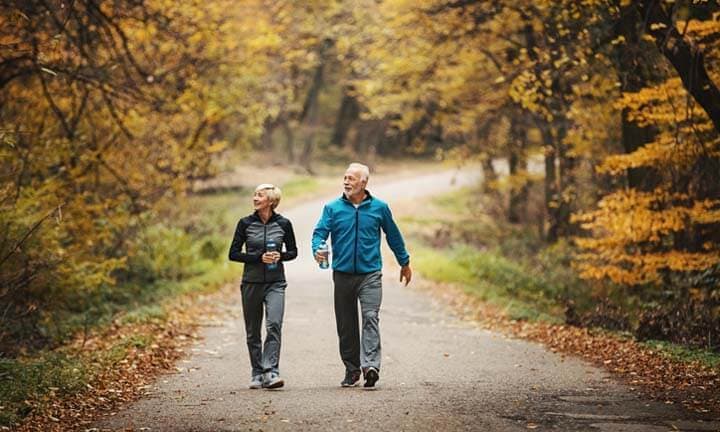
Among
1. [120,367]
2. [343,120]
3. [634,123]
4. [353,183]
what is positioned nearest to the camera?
[353,183]

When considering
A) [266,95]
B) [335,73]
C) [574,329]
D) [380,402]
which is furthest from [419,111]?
[335,73]

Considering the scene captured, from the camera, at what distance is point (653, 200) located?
14773 mm

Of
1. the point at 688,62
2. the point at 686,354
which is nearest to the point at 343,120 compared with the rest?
the point at 688,62

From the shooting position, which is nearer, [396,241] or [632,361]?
[396,241]

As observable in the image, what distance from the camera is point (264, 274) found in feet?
28.5

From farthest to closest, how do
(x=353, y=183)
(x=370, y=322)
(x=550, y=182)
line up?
(x=550, y=182) < (x=370, y=322) < (x=353, y=183)

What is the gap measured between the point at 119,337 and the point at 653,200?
8.78 metres

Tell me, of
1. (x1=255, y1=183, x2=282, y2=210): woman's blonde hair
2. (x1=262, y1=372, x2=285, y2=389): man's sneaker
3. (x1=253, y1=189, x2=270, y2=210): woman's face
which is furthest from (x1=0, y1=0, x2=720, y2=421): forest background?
(x1=255, y1=183, x2=282, y2=210): woman's blonde hair

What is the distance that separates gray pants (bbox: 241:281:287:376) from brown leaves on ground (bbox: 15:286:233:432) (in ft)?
3.62

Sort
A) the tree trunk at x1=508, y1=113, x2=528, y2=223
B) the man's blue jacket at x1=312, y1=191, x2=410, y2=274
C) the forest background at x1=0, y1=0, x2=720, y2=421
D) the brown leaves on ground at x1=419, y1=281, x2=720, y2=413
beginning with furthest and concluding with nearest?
1. the tree trunk at x1=508, y1=113, x2=528, y2=223
2. the forest background at x1=0, y1=0, x2=720, y2=421
3. the man's blue jacket at x1=312, y1=191, x2=410, y2=274
4. the brown leaves on ground at x1=419, y1=281, x2=720, y2=413

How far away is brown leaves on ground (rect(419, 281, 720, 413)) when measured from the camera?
800 cm

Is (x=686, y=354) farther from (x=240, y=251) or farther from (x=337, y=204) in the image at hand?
(x=240, y=251)

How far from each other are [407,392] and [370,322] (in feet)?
2.51

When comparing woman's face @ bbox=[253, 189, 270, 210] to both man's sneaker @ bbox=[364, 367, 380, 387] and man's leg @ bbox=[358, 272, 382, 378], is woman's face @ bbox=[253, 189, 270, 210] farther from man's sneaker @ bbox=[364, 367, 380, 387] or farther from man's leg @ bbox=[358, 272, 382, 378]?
man's sneaker @ bbox=[364, 367, 380, 387]
